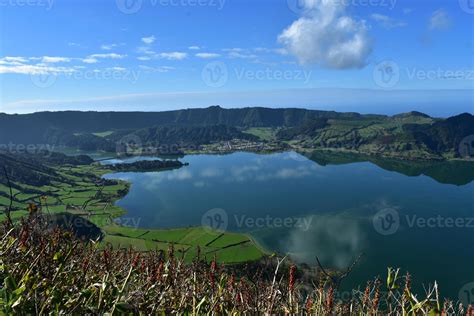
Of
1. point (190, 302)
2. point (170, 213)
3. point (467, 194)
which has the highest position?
point (190, 302)

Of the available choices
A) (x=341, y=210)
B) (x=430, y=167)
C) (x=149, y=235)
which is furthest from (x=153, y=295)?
(x=430, y=167)

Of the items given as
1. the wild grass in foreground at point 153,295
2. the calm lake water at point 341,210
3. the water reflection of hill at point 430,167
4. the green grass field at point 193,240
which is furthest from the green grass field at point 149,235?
the water reflection of hill at point 430,167

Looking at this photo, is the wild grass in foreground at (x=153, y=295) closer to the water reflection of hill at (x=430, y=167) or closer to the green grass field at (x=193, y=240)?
the green grass field at (x=193, y=240)

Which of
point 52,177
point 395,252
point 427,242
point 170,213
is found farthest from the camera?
point 52,177

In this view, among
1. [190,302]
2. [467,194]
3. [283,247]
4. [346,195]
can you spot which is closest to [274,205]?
[346,195]

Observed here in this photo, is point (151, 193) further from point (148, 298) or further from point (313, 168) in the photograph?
point (148, 298)
